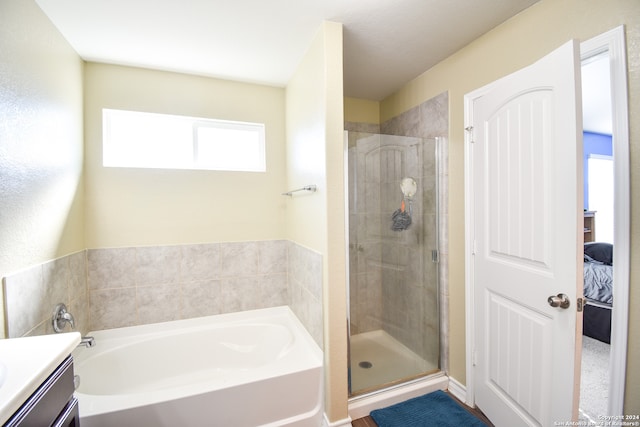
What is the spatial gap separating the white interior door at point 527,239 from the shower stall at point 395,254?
355 mm

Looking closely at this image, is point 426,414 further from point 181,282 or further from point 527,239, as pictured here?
point 181,282

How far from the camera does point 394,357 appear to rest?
2168mm

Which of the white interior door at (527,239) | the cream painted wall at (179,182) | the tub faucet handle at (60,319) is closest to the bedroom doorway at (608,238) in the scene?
the white interior door at (527,239)

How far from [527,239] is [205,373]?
235 cm

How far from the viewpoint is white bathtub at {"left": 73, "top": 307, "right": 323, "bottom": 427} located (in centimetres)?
140

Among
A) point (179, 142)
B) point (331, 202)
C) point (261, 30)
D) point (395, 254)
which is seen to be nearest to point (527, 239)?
point (395, 254)

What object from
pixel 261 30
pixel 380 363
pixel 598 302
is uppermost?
pixel 261 30

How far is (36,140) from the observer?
1395mm

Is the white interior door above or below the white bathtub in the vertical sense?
above

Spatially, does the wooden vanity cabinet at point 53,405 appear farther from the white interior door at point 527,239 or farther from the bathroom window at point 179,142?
the white interior door at point 527,239

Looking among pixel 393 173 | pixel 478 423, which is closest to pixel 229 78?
pixel 393 173

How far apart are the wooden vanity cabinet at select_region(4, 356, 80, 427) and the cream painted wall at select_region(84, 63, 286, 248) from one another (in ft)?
4.39

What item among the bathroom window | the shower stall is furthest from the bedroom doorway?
the bathroom window

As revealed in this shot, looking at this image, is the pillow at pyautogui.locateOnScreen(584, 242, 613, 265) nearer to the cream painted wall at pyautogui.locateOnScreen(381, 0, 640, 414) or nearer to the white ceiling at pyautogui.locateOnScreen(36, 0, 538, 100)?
the cream painted wall at pyautogui.locateOnScreen(381, 0, 640, 414)
